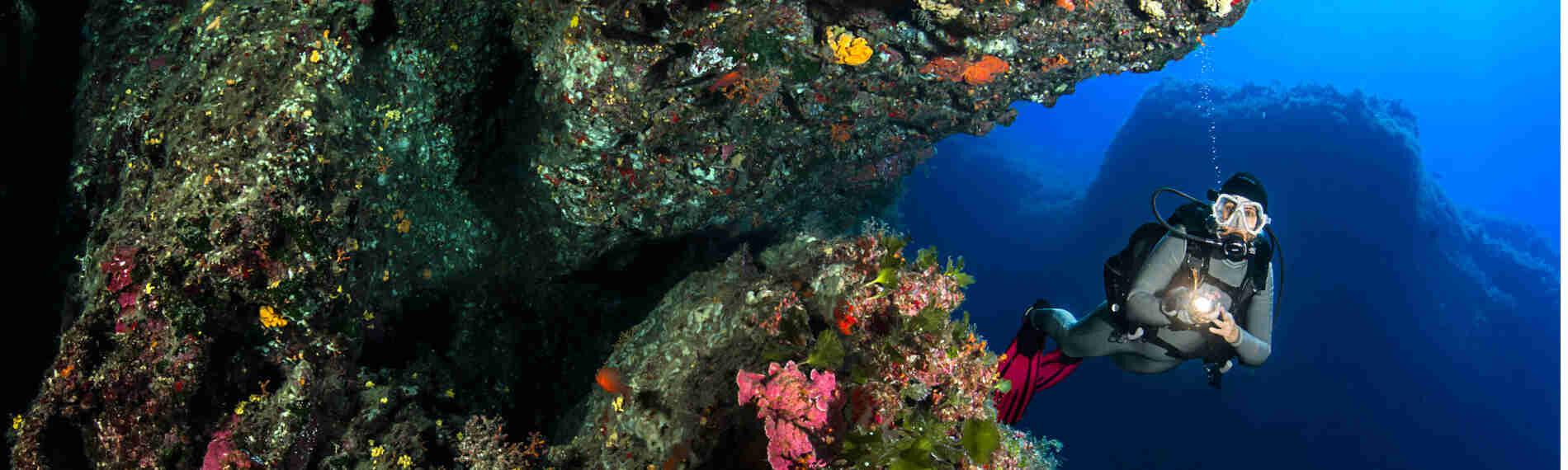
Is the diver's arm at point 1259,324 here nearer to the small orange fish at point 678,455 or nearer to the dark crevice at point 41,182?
the small orange fish at point 678,455

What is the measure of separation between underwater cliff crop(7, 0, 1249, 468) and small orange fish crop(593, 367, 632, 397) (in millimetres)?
27

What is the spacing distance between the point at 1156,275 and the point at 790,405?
10.3ft

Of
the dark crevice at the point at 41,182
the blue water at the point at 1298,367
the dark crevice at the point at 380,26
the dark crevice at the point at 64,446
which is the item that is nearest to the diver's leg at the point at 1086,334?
the dark crevice at the point at 380,26

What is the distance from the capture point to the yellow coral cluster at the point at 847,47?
435 cm

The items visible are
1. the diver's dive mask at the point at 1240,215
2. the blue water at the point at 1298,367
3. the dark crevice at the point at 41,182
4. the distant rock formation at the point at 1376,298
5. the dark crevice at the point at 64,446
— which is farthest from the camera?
the distant rock formation at the point at 1376,298

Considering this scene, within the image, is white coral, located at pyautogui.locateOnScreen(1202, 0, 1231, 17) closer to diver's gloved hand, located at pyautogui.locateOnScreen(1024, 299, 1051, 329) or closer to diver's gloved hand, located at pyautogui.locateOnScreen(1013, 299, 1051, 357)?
diver's gloved hand, located at pyautogui.locateOnScreen(1024, 299, 1051, 329)

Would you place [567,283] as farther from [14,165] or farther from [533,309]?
[14,165]

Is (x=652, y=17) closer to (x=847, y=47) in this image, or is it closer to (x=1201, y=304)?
(x=847, y=47)

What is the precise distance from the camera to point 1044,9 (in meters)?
4.58

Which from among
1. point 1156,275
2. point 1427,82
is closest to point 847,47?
point 1156,275

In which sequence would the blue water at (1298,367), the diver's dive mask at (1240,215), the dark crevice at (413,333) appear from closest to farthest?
the dark crevice at (413,333) → the diver's dive mask at (1240,215) → the blue water at (1298,367)

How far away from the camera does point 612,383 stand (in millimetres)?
3707

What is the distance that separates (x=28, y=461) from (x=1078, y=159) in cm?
4466

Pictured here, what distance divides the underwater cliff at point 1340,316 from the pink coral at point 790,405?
16.5 metres
